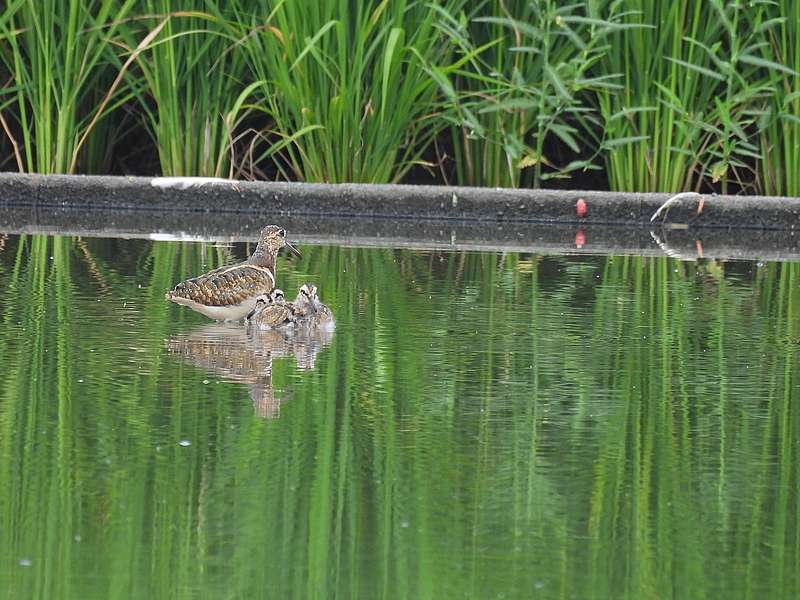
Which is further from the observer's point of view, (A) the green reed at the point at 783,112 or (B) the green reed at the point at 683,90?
(A) the green reed at the point at 783,112

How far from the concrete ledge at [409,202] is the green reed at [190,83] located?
0.29 meters

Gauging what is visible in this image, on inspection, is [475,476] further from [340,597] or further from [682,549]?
[340,597]

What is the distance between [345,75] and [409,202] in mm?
832

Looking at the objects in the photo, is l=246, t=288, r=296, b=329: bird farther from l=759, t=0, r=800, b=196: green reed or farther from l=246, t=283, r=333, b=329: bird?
l=759, t=0, r=800, b=196: green reed

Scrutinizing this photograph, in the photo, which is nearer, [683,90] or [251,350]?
[251,350]

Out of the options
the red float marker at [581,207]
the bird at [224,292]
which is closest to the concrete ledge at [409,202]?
the red float marker at [581,207]

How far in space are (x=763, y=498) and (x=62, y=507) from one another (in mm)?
1612

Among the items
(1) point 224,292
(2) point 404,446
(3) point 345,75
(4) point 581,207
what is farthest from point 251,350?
(4) point 581,207

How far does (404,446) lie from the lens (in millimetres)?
5086

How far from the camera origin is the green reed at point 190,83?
11.7 m

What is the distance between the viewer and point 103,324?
7070 millimetres

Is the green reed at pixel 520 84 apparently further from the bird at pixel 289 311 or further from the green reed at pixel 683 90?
the bird at pixel 289 311

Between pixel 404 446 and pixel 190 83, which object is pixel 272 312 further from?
pixel 190 83

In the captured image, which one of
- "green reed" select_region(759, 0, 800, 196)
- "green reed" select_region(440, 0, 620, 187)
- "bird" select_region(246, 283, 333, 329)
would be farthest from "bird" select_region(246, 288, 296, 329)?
"green reed" select_region(759, 0, 800, 196)
